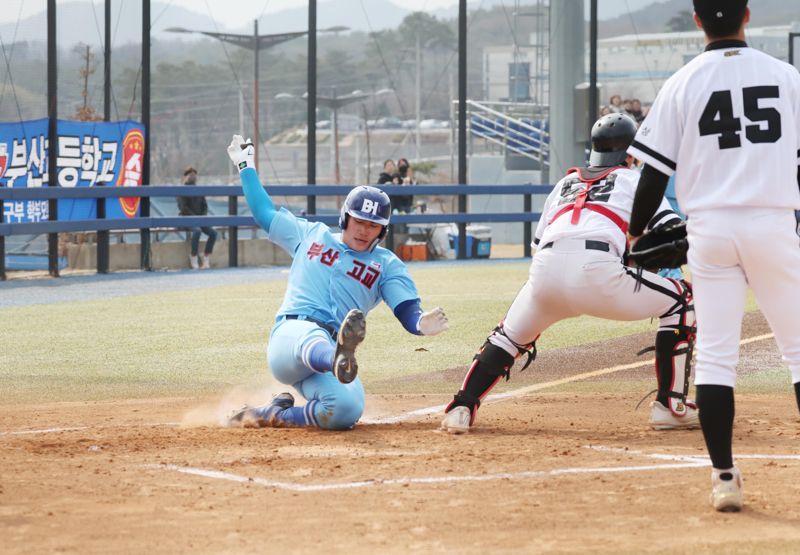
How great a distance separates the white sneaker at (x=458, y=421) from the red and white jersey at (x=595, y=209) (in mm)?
1018

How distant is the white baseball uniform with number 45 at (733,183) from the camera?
505 cm

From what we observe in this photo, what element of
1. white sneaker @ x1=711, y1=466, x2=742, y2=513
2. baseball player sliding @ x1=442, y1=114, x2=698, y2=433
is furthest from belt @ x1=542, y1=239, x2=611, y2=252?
white sneaker @ x1=711, y1=466, x2=742, y2=513

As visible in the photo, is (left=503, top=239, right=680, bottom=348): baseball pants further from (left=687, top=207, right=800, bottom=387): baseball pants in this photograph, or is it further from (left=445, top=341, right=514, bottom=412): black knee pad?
(left=687, top=207, right=800, bottom=387): baseball pants

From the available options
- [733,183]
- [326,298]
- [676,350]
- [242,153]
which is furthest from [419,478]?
[242,153]

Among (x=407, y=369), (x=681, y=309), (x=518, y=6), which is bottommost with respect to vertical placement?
(x=407, y=369)

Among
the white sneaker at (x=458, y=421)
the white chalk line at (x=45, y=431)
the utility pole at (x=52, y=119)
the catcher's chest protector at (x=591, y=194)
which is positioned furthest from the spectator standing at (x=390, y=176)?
the white sneaker at (x=458, y=421)

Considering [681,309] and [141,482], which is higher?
[681,309]

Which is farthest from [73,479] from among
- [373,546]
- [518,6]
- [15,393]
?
[518,6]

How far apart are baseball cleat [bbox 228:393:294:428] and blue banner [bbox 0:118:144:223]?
12.5 meters

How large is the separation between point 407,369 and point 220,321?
3733 mm

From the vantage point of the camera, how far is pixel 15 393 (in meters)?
9.20

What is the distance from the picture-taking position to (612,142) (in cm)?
710

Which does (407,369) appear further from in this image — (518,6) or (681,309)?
(518,6)

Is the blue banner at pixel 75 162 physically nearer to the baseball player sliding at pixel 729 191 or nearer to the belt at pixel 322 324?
Result: the belt at pixel 322 324
